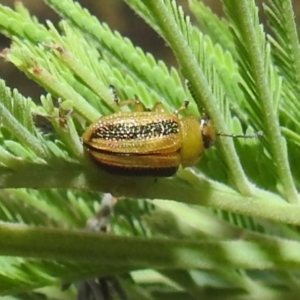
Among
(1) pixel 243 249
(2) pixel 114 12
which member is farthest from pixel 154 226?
(2) pixel 114 12

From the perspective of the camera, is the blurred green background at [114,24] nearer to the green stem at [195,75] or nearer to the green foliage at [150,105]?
the green foliage at [150,105]

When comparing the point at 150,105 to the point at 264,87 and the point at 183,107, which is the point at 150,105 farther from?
the point at 264,87

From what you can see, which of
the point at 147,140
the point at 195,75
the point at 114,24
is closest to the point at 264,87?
the point at 195,75

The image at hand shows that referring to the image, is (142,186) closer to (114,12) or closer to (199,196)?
(199,196)

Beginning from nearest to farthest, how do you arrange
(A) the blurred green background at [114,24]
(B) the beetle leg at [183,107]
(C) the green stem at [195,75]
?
(C) the green stem at [195,75] → (B) the beetle leg at [183,107] → (A) the blurred green background at [114,24]

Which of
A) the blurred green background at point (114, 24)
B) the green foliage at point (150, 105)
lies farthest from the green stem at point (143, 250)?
the blurred green background at point (114, 24)

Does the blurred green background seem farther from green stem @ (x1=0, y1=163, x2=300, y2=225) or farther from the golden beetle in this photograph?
green stem @ (x1=0, y1=163, x2=300, y2=225)
